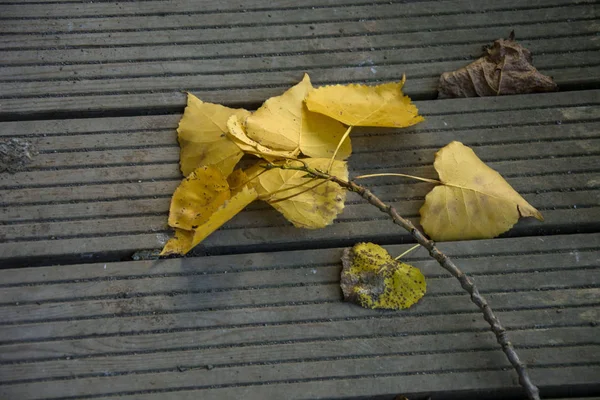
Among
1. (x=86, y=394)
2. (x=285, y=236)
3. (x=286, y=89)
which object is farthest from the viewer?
(x=286, y=89)

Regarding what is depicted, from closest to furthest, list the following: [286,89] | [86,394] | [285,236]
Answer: [86,394]
[285,236]
[286,89]

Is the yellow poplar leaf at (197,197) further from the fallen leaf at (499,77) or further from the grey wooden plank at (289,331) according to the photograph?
the fallen leaf at (499,77)

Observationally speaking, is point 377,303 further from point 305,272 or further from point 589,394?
point 589,394

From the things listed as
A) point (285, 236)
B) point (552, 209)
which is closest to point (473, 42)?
point (552, 209)

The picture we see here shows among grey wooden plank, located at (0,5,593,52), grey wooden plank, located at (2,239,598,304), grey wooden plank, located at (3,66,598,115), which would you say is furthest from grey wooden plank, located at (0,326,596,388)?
grey wooden plank, located at (0,5,593,52)

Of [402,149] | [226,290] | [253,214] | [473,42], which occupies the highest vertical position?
[473,42]

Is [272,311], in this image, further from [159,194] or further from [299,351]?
[159,194]

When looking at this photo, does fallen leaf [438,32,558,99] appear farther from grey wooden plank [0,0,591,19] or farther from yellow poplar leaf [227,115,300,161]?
yellow poplar leaf [227,115,300,161]
